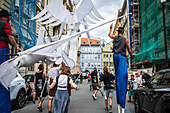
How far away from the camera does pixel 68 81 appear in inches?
165

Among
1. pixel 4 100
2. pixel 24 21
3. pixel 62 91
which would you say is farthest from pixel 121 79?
pixel 24 21

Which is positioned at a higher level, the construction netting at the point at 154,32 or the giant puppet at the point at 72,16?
the construction netting at the point at 154,32

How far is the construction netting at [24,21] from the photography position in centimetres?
406

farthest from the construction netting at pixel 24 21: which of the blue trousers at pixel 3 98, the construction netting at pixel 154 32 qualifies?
the construction netting at pixel 154 32

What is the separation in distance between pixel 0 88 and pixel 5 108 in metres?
0.37

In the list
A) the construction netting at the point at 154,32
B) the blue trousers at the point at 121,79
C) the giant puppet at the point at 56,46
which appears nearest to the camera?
the giant puppet at the point at 56,46

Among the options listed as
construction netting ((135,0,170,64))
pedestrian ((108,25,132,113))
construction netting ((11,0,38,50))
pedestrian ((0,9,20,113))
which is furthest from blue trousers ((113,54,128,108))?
construction netting ((135,0,170,64))

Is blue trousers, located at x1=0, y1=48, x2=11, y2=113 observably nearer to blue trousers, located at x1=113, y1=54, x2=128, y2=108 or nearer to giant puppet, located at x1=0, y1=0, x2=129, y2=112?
giant puppet, located at x1=0, y1=0, x2=129, y2=112

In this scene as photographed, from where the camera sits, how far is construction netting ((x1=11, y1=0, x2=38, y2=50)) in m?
4.06

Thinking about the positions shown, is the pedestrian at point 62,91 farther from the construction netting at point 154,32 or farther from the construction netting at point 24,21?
the construction netting at point 154,32

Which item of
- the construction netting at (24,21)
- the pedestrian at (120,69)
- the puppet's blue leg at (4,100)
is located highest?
the construction netting at (24,21)

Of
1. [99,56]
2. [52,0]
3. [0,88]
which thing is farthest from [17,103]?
[99,56]

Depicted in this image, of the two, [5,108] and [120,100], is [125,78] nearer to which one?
[120,100]

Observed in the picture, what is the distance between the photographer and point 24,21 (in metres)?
4.43
